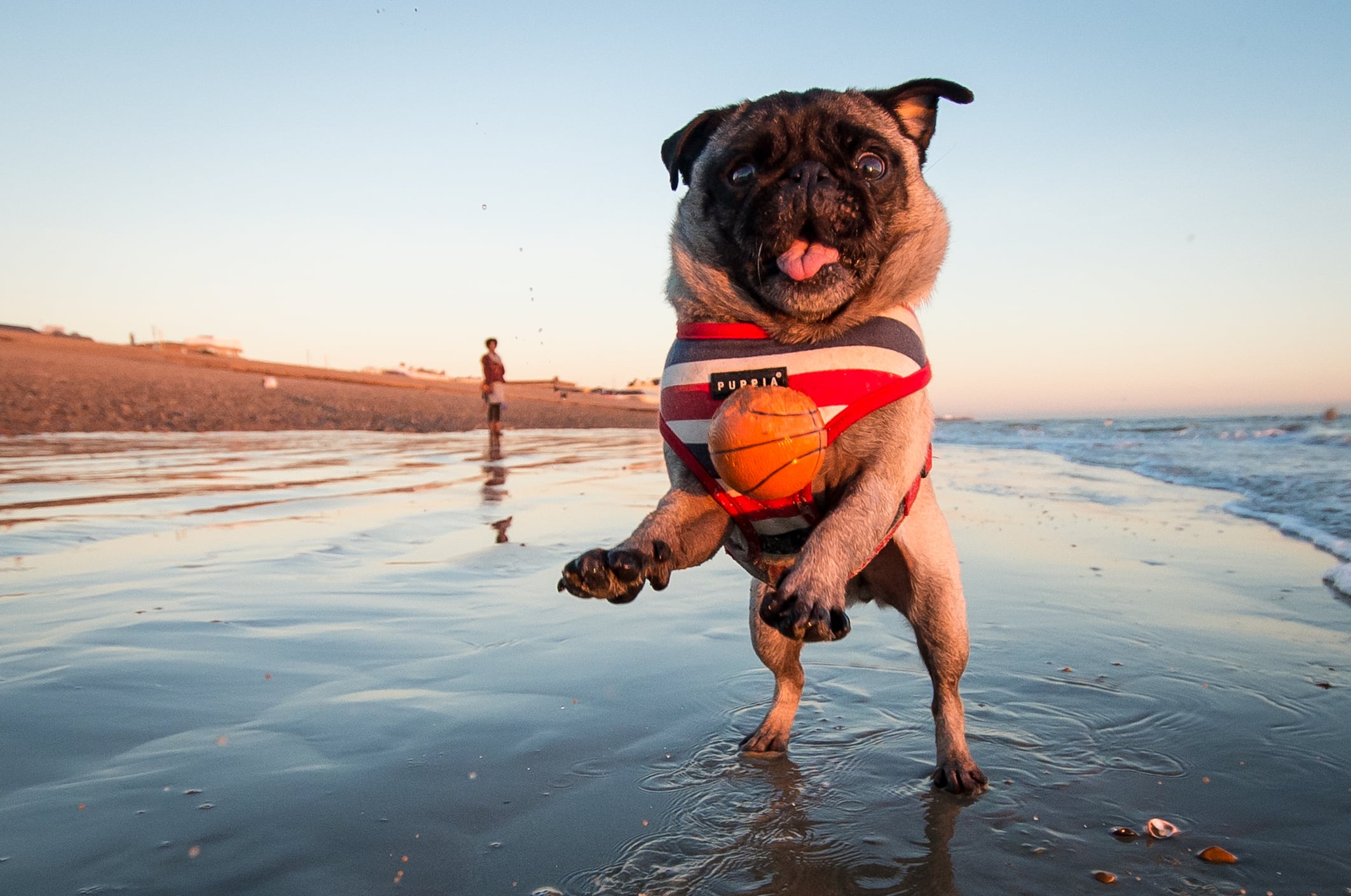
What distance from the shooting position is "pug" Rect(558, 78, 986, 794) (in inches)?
115

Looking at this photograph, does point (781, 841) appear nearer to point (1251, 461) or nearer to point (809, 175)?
point (809, 175)

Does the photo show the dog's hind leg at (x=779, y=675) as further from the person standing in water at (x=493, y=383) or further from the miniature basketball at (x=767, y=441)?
the person standing in water at (x=493, y=383)

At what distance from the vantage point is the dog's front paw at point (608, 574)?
2631mm

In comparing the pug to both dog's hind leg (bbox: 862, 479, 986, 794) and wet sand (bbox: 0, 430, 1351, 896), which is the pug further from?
wet sand (bbox: 0, 430, 1351, 896)

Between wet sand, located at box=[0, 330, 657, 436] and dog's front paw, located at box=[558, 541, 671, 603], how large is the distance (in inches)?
704

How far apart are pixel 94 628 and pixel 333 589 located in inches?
51.2

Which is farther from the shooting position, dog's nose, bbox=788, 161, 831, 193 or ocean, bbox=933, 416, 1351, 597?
ocean, bbox=933, 416, 1351, 597

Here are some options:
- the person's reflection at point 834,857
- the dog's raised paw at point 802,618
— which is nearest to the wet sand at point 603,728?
the person's reflection at point 834,857

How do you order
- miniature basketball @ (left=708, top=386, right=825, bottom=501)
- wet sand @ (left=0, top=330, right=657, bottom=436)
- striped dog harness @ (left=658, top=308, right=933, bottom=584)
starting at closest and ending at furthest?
1. miniature basketball @ (left=708, top=386, right=825, bottom=501)
2. striped dog harness @ (left=658, top=308, right=933, bottom=584)
3. wet sand @ (left=0, top=330, right=657, bottom=436)

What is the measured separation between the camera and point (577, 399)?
64125 millimetres

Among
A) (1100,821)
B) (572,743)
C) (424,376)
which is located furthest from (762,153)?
(424,376)

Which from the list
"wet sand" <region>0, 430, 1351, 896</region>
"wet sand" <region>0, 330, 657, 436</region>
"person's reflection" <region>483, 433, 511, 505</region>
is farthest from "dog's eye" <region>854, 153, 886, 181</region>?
"wet sand" <region>0, 330, 657, 436</region>

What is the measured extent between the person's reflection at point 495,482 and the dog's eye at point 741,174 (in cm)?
450

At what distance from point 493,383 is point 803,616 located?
18.5m
